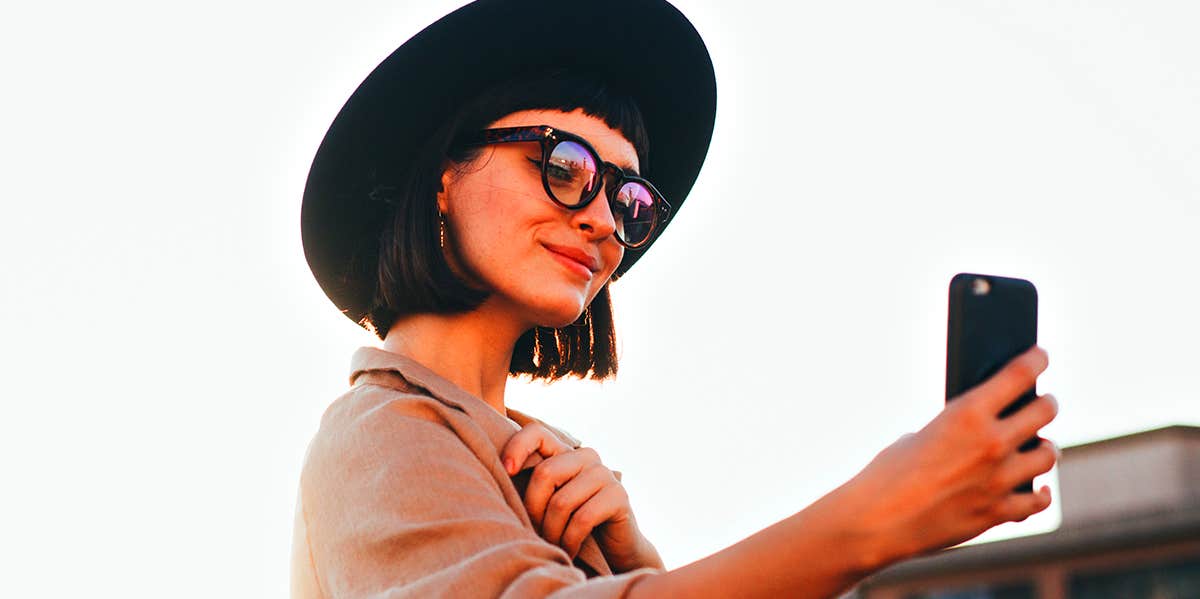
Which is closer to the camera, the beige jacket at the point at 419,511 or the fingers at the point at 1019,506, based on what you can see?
the fingers at the point at 1019,506

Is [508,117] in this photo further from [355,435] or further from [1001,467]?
[1001,467]

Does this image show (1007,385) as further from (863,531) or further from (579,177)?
(579,177)

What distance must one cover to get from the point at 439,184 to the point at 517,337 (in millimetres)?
322

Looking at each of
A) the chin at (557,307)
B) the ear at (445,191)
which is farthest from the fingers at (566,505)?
the ear at (445,191)

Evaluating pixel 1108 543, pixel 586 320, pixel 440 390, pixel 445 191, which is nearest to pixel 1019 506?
pixel 440 390

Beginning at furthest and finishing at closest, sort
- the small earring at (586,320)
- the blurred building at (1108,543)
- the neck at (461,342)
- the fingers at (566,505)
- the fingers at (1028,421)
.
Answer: the blurred building at (1108,543) → the small earring at (586,320) → the neck at (461,342) → the fingers at (566,505) → the fingers at (1028,421)

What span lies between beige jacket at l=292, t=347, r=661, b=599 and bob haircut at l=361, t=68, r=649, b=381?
276 millimetres

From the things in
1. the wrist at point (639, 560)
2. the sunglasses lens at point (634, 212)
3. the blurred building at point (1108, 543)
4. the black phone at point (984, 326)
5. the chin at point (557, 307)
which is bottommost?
the blurred building at point (1108, 543)

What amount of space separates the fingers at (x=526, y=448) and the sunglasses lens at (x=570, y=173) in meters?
0.42

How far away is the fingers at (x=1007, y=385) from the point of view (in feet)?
4.49

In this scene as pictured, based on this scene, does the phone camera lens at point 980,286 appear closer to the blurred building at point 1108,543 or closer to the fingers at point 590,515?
the fingers at point 590,515

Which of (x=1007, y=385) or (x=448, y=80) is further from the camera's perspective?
(x=448, y=80)

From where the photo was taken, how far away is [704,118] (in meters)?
3.05

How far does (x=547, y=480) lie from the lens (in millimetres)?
2072
